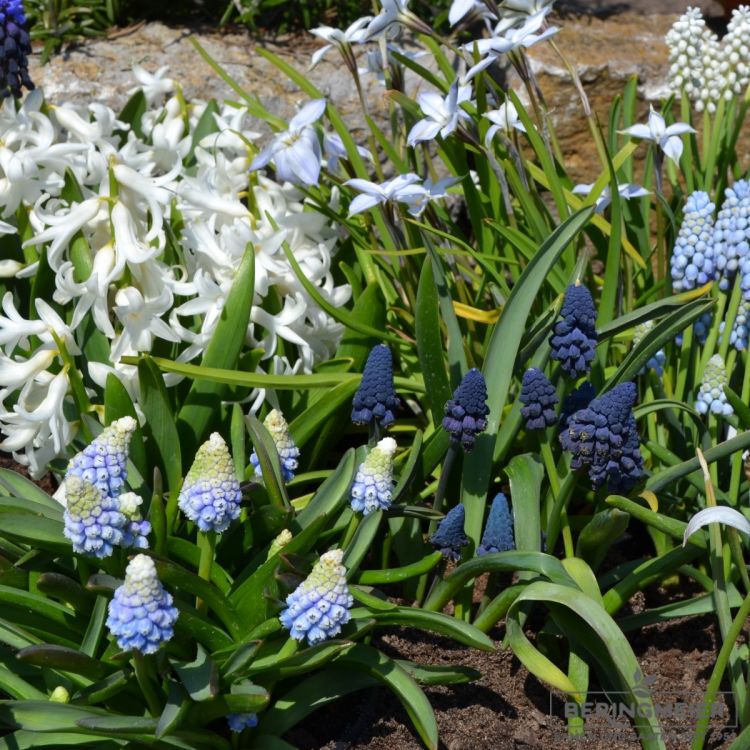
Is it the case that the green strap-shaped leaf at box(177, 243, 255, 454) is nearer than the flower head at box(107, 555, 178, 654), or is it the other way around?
the flower head at box(107, 555, 178, 654)

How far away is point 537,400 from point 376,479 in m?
0.45

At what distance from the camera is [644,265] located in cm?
306

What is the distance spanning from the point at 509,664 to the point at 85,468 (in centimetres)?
115

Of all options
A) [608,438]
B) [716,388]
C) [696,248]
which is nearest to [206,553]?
[608,438]

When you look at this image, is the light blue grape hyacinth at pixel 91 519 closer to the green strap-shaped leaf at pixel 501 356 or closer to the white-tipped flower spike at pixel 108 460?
the white-tipped flower spike at pixel 108 460

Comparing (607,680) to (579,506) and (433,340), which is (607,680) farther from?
(433,340)

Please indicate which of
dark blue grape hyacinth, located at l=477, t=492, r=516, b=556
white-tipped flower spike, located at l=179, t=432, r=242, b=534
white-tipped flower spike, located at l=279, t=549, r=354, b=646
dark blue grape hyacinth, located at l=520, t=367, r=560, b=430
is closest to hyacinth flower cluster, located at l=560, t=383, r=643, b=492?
dark blue grape hyacinth, located at l=520, t=367, r=560, b=430

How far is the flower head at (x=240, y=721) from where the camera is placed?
199 cm

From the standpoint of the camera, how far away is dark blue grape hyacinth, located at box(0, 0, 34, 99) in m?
2.67

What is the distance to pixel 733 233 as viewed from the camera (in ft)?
8.29

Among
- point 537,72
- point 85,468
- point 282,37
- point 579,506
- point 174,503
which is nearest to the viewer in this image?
point 85,468

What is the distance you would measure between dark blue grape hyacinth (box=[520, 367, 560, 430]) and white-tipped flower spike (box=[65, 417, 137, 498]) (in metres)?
0.90

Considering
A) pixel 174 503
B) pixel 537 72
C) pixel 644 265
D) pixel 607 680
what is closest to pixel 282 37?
pixel 537 72

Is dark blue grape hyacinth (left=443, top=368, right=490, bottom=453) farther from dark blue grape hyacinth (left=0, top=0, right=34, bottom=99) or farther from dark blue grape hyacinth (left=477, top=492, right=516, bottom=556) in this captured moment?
dark blue grape hyacinth (left=0, top=0, right=34, bottom=99)
